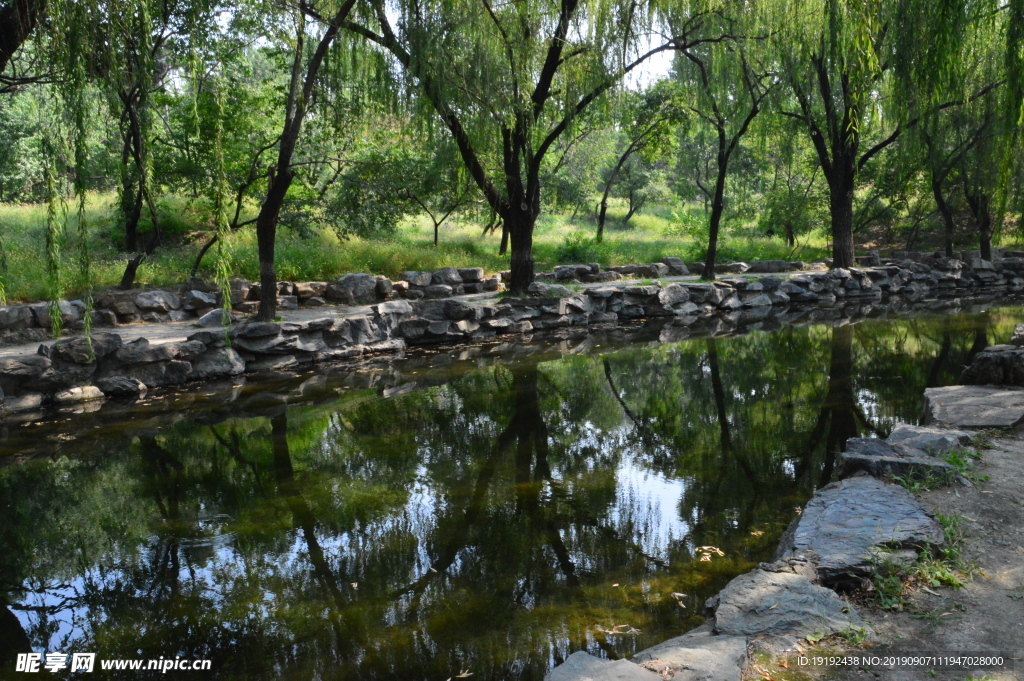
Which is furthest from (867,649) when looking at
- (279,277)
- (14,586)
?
(279,277)

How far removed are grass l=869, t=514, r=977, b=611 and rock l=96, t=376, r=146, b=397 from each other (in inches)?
337

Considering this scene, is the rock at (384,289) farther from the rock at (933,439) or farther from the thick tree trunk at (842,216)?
the thick tree trunk at (842,216)

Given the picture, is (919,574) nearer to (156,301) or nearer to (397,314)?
(397,314)

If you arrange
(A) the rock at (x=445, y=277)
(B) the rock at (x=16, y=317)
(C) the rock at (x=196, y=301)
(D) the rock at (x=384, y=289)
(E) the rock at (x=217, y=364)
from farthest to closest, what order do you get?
(A) the rock at (x=445, y=277) → (D) the rock at (x=384, y=289) → (C) the rock at (x=196, y=301) → (B) the rock at (x=16, y=317) → (E) the rock at (x=217, y=364)

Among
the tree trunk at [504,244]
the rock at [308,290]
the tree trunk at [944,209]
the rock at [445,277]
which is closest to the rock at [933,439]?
the rock at [308,290]

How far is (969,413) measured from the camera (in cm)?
561

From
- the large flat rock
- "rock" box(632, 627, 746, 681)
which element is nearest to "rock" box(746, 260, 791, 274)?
the large flat rock

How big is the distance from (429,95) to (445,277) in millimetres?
5136

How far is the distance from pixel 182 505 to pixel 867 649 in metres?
4.61

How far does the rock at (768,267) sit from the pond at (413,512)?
11645mm

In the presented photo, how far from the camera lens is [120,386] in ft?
29.7

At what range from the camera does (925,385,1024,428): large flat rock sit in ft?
17.5

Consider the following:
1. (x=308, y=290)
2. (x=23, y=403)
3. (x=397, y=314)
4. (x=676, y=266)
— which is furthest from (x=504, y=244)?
(x=23, y=403)

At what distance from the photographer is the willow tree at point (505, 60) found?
11.3m
